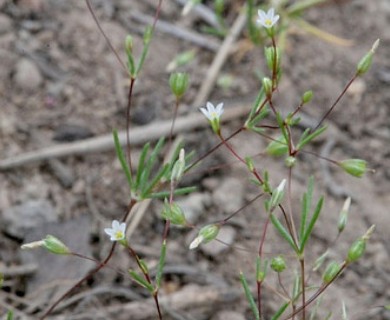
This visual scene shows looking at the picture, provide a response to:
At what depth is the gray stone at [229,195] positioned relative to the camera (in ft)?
11.8

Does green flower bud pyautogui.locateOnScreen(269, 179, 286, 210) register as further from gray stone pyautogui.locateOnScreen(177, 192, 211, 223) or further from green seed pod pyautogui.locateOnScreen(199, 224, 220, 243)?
gray stone pyautogui.locateOnScreen(177, 192, 211, 223)

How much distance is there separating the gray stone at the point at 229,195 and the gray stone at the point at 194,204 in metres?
0.05

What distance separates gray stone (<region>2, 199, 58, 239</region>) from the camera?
3305mm

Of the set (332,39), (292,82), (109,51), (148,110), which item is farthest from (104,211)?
(332,39)

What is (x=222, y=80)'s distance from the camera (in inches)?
164

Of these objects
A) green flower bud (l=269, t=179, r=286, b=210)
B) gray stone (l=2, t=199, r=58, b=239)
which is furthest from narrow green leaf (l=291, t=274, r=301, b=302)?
gray stone (l=2, t=199, r=58, b=239)

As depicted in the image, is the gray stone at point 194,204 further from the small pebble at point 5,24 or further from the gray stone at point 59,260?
the small pebble at point 5,24

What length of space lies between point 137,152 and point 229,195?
0.47 meters

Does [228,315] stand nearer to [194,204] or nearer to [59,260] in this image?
[194,204]

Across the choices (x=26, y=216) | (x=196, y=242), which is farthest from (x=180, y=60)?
(x=196, y=242)

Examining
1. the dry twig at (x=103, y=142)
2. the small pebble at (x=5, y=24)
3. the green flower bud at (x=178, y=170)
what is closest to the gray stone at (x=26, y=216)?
the dry twig at (x=103, y=142)

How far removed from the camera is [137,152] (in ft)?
12.3

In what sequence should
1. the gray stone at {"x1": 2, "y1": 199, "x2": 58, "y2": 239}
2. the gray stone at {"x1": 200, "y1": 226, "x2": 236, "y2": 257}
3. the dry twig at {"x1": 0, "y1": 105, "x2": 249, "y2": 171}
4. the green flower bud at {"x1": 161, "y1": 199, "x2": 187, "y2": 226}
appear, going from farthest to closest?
1. the dry twig at {"x1": 0, "y1": 105, "x2": 249, "y2": 171}
2. the gray stone at {"x1": 200, "y1": 226, "x2": 236, "y2": 257}
3. the gray stone at {"x1": 2, "y1": 199, "x2": 58, "y2": 239}
4. the green flower bud at {"x1": 161, "y1": 199, "x2": 187, "y2": 226}

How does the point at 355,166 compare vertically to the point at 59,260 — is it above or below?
above
